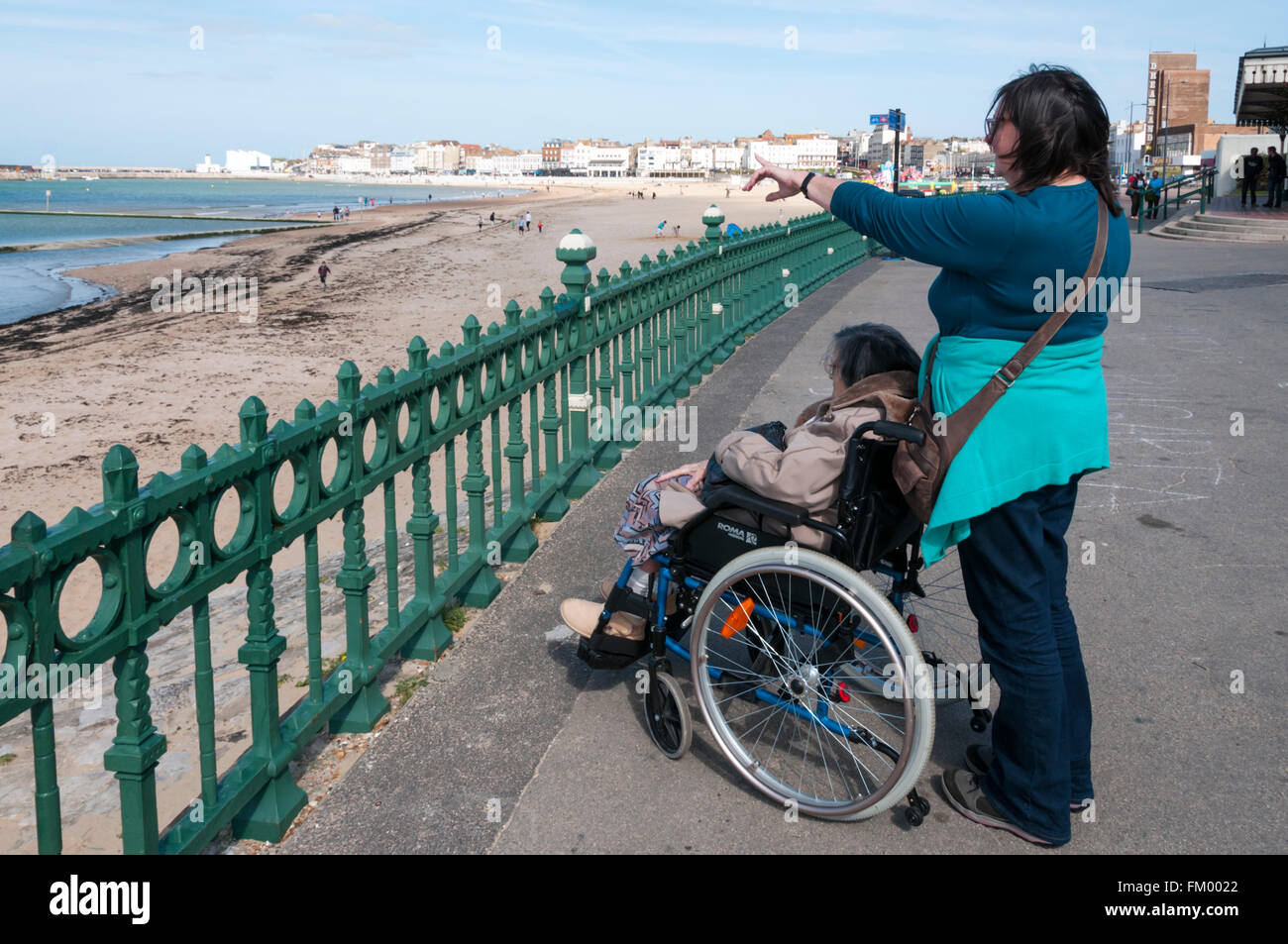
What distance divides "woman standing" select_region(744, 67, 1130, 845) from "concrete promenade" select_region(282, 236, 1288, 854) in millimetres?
392

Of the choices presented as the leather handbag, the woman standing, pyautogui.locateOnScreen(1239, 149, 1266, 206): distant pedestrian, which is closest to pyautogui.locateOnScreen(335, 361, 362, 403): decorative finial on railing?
the woman standing

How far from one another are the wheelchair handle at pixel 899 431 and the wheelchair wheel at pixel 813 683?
35 centimetres

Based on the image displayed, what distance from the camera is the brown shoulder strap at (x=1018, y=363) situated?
276 centimetres

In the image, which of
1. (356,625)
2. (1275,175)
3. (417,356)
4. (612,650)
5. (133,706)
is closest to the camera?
(133,706)

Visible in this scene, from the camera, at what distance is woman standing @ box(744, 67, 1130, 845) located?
2760mm

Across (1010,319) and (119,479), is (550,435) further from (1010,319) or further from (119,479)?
(119,479)

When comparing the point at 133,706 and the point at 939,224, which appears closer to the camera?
the point at 133,706

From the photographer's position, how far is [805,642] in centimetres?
345

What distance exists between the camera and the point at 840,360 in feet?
11.0

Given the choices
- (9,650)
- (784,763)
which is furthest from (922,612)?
(9,650)

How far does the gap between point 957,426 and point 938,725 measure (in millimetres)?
1317

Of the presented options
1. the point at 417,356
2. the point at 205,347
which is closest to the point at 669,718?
the point at 417,356

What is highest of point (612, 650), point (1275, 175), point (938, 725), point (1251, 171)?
point (1251, 171)

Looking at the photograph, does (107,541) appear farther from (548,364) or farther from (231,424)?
(231,424)
